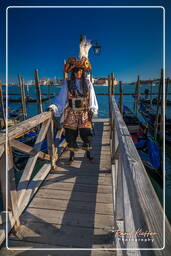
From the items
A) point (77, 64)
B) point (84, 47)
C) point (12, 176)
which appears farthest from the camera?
point (84, 47)

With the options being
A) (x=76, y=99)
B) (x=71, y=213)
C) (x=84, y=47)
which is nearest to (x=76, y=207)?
(x=71, y=213)

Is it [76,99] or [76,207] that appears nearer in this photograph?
[76,207]

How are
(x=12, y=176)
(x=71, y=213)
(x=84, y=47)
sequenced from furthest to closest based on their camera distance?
1. (x=84, y=47)
2. (x=71, y=213)
3. (x=12, y=176)

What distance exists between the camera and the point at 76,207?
2123mm

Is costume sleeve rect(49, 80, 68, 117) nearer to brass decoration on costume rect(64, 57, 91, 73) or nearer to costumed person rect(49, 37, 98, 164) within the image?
costumed person rect(49, 37, 98, 164)

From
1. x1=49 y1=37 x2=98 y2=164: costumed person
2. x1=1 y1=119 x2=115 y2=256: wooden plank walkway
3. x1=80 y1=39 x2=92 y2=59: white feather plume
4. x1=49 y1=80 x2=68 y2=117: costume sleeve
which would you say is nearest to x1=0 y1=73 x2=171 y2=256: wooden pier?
x1=1 y1=119 x2=115 y2=256: wooden plank walkway

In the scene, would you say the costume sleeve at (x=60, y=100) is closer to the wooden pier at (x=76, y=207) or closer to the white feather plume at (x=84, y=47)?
the wooden pier at (x=76, y=207)

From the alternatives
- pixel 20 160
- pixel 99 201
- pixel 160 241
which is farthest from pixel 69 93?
pixel 20 160

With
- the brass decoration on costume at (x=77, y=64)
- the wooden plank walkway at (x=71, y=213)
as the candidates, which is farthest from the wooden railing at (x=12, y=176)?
the brass decoration on costume at (x=77, y=64)

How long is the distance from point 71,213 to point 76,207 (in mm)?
118

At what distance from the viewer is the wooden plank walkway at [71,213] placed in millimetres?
1655

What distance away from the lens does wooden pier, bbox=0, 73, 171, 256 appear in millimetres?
752

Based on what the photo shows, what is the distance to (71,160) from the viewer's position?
3244 millimetres

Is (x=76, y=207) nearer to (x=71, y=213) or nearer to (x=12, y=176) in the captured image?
(x=71, y=213)
